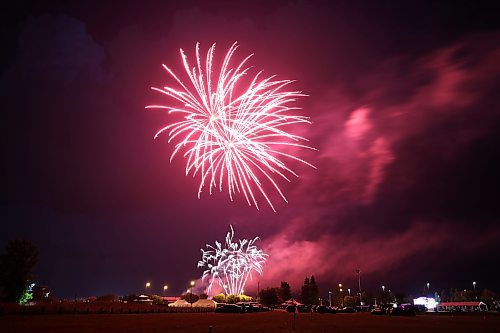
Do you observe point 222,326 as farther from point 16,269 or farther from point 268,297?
point 268,297

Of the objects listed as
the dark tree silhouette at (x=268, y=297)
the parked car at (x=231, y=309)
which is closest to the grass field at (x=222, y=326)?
the parked car at (x=231, y=309)

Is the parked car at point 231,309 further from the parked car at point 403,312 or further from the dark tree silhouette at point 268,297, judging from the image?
the dark tree silhouette at point 268,297

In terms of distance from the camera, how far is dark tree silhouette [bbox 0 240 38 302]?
8100 centimetres

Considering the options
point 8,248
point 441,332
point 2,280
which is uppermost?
point 8,248

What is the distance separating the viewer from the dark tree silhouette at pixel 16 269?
8100cm

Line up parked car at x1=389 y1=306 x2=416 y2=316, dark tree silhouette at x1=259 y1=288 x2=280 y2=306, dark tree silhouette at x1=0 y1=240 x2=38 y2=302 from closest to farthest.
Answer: parked car at x1=389 y1=306 x2=416 y2=316 < dark tree silhouette at x1=0 y1=240 x2=38 y2=302 < dark tree silhouette at x1=259 y1=288 x2=280 y2=306

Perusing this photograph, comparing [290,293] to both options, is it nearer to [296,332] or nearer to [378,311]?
[378,311]

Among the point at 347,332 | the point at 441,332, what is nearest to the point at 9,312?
the point at 347,332

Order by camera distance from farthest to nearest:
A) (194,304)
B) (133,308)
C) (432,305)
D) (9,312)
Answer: (432,305) → (194,304) → (133,308) → (9,312)

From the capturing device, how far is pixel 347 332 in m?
29.7

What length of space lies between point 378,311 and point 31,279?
64.6m

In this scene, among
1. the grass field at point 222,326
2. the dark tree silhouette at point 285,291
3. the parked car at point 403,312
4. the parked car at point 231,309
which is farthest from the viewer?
the dark tree silhouette at point 285,291

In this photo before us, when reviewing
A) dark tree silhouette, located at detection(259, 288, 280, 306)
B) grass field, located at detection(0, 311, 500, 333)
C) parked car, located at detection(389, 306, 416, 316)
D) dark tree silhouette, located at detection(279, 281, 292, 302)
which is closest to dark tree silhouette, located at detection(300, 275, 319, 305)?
dark tree silhouette, located at detection(279, 281, 292, 302)

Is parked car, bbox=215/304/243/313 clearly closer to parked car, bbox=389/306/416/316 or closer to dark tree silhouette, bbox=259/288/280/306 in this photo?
parked car, bbox=389/306/416/316
